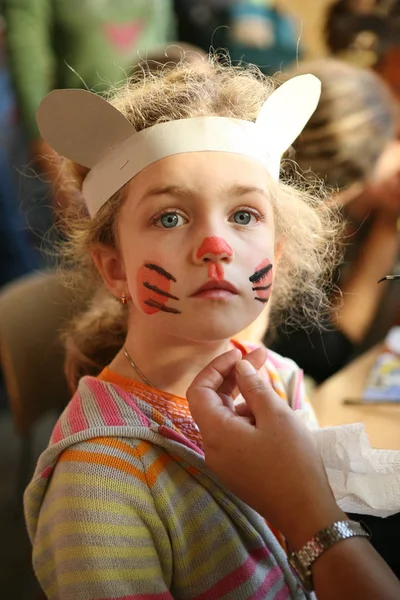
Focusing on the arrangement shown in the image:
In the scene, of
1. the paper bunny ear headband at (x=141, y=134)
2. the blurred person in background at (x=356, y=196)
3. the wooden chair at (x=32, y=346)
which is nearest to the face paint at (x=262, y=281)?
the paper bunny ear headband at (x=141, y=134)

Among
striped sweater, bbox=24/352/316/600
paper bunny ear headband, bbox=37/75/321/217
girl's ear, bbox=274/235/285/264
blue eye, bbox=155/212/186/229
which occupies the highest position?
paper bunny ear headband, bbox=37/75/321/217

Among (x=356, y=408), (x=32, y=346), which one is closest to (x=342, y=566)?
(x=356, y=408)

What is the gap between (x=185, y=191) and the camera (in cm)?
68

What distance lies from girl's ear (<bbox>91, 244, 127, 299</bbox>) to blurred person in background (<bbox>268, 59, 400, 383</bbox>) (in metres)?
0.42

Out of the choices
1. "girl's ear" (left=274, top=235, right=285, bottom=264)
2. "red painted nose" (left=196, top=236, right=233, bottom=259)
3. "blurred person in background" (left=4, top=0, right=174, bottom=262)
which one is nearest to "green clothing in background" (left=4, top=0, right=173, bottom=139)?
"blurred person in background" (left=4, top=0, right=174, bottom=262)

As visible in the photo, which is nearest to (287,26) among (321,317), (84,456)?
(321,317)

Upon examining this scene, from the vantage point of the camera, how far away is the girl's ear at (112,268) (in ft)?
2.54

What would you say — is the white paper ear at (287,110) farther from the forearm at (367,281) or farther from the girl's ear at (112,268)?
the forearm at (367,281)

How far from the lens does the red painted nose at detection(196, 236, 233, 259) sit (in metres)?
0.66

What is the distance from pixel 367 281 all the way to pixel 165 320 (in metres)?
0.82

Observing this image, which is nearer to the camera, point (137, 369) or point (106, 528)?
point (106, 528)

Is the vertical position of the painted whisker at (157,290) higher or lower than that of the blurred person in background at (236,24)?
lower

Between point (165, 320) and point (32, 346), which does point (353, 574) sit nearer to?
point (165, 320)

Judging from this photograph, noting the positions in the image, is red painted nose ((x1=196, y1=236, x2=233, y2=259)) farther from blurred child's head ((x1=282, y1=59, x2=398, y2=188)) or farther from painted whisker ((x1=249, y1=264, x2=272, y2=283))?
blurred child's head ((x1=282, y1=59, x2=398, y2=188))
